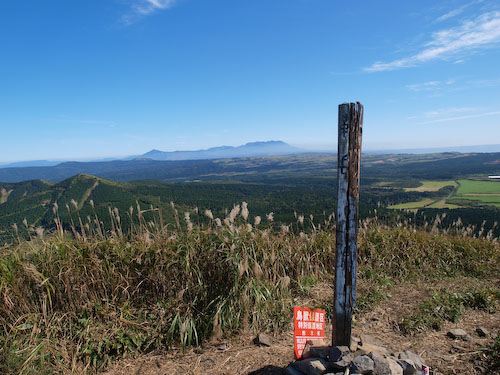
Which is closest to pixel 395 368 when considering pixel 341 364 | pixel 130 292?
pixel 341 364

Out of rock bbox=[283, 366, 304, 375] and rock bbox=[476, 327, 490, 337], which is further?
rock bbox=[476, 327, 490, 337]

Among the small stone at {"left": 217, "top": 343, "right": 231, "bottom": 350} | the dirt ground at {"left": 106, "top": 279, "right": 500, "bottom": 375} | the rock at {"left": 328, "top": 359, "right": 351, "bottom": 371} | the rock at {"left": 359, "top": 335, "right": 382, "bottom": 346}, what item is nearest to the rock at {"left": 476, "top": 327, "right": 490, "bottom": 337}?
the dirt ground at {"left": 106, "top": 279, "right": 500, "bottom": 375}

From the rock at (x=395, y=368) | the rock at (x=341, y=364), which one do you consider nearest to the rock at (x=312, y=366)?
the rock at (x=341, y=364)

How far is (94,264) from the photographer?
4004 millimetres

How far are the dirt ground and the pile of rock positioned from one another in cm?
37

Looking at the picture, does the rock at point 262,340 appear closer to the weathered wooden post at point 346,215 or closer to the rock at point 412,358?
the weathered wooden post at point 346,215

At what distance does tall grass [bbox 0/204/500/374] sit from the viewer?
326 centimetres

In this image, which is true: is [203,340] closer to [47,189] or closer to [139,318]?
[139,318]

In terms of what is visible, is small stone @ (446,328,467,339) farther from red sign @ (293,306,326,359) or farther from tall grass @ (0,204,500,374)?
tall grass @ (0,204,500,374)

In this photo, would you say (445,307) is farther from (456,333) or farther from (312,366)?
(312,366)

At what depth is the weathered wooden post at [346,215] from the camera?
8.80 ft

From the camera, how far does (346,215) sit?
2750 mm

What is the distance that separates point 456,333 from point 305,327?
82.4 inches

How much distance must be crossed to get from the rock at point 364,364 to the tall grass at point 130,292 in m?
1.46
